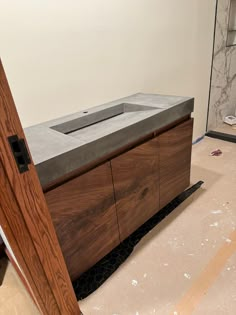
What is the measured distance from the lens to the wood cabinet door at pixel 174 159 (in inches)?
53.5

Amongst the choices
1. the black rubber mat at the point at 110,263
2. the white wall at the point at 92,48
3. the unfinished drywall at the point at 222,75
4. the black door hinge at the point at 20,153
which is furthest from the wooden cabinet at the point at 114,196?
the unfinished drywall at the point at 222,75

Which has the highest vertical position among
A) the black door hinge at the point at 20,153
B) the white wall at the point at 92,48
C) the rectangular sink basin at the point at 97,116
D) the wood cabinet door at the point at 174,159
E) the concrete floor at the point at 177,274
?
the white wall at the point at 92,48

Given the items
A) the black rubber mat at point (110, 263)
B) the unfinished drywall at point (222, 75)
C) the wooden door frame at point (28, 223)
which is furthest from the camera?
the unfinished drywall at point (222, 75)

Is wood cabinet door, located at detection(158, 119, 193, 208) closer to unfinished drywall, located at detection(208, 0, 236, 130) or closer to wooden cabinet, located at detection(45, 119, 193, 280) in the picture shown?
wooden cabinet, located at detection(45, 119, 193, 280)

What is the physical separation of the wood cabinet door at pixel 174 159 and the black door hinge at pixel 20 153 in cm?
87

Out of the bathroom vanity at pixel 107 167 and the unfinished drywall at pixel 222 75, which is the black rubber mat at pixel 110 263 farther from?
the unfinished drywall at pixel 222 75

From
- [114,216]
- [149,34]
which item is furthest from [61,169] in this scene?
[149,34]

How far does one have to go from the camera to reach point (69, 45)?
49.7 inches

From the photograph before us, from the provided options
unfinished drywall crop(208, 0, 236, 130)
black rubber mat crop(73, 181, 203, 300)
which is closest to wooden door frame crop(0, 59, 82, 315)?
black rubber mat crop(73, 181, 203, 300)

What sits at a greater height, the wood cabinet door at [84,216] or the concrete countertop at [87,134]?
the concrete countertop at [87,134]

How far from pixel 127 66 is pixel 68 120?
68 cm

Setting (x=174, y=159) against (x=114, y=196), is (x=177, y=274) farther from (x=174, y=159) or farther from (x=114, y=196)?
(x=174, y=159)

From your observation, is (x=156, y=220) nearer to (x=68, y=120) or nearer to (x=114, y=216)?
(x=114, y=216)

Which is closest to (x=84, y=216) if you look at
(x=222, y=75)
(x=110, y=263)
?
(x=110, y=263)
